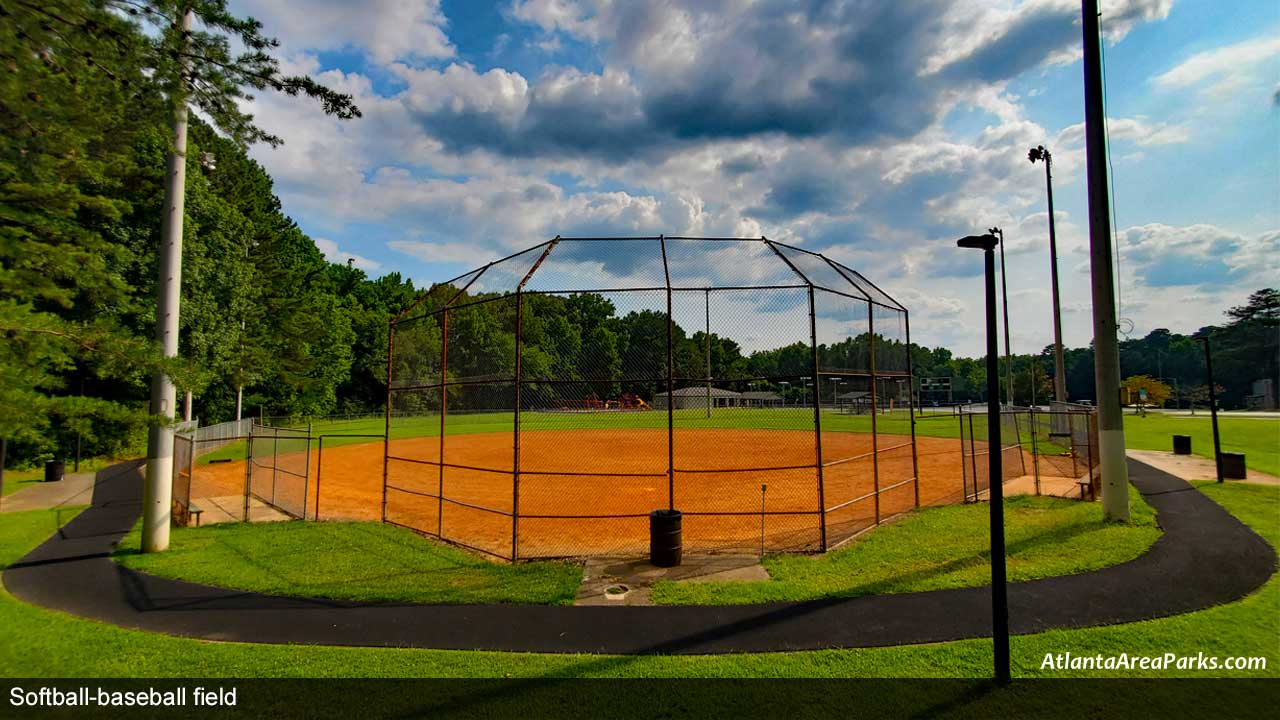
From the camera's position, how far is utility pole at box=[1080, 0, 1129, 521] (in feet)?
35.4

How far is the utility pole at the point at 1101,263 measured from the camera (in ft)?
35.4

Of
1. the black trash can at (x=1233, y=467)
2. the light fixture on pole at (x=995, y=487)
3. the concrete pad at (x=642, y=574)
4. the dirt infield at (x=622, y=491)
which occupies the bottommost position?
the dirt infield at (x=622, y=491)

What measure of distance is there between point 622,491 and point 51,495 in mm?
17460

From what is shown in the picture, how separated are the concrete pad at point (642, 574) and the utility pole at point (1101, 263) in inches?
304

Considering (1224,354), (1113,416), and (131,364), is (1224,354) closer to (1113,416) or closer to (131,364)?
(1113,416)

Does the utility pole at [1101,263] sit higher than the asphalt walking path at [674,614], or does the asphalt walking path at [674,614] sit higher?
the utility pole at [1101,263]

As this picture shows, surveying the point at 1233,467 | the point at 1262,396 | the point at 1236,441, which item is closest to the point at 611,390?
the point at 1233,467

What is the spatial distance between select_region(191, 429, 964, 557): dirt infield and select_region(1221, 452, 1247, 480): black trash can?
654cm

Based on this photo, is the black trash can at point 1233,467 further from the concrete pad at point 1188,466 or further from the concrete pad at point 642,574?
the concrete pad at point 642,574

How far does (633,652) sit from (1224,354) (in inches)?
4279

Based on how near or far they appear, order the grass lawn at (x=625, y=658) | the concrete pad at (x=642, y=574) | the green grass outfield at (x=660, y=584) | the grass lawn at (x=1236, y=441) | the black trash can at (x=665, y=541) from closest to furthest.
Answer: the grass lawn at (x=625, y=658) → the concrete pad at (x=642, y=574) → the green grass outfield at (x=660, y=584) → the black trash can at (x=665, y=541) → the grass lawn at (x=1236, y=441)

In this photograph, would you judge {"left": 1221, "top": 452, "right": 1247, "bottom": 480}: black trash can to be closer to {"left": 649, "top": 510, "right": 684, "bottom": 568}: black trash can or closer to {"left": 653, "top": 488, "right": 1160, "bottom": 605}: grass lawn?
{"left": 653, "top": 488, "right": 1160, "bottom": 605}: grass lawn

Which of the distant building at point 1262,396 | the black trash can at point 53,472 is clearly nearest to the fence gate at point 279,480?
the black trash can at point 53,472

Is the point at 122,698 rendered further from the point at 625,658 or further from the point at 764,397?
the point at 764,397
